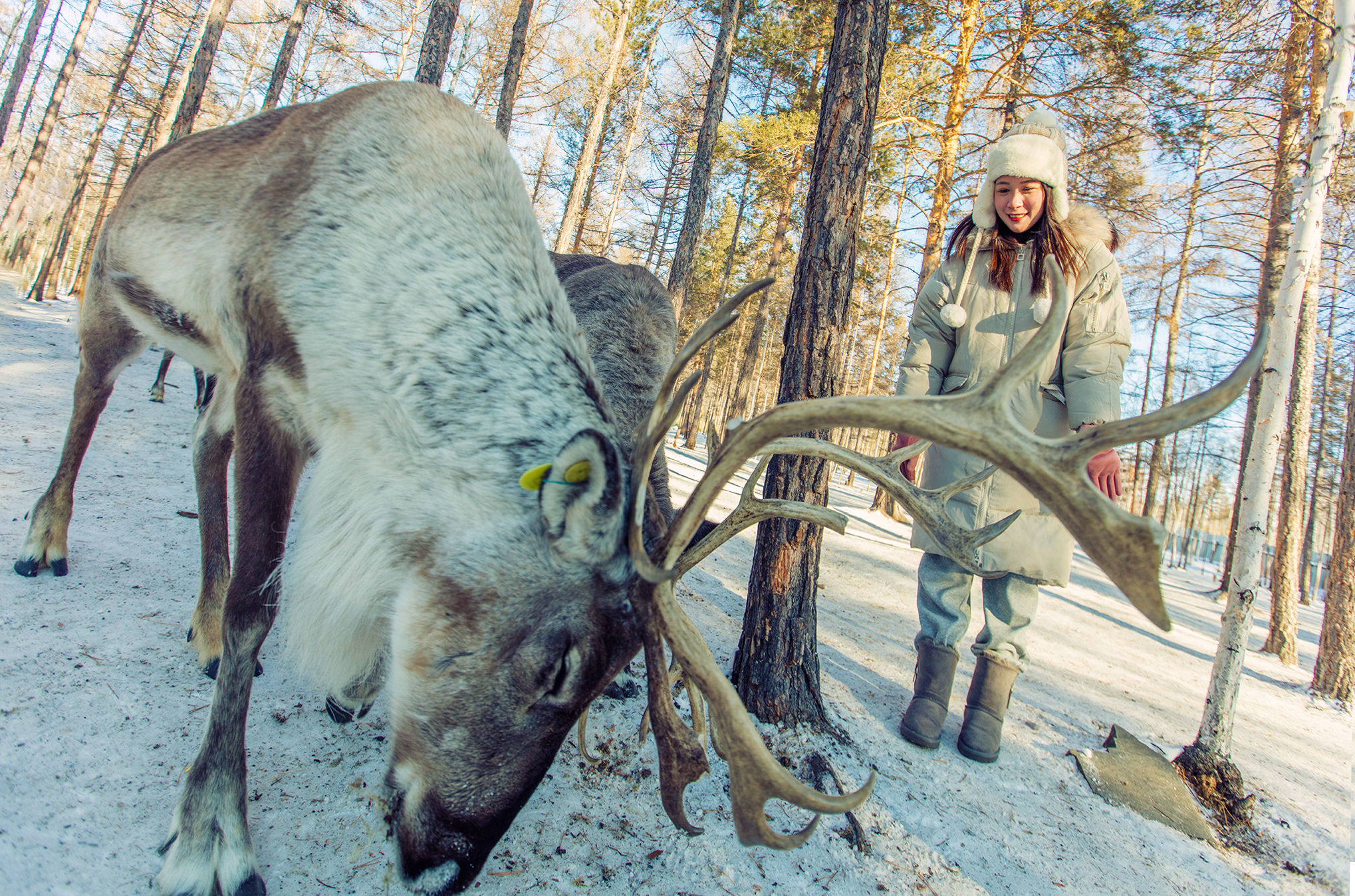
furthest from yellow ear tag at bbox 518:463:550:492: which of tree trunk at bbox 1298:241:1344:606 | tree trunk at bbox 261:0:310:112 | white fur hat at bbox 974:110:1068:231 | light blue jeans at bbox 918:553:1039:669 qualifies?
tree trunk at bbox 1298:241:1344:606

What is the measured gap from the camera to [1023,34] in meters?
9.17

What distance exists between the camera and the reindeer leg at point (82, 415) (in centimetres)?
300

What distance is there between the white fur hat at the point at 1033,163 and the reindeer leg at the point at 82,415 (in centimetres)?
423

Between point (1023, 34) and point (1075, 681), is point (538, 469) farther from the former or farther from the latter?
point (1023, 34)

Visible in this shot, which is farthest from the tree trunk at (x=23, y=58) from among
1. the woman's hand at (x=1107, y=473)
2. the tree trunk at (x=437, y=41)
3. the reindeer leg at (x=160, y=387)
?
the woman's hand at (x=1107, y=473)

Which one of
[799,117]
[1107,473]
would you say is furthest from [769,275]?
[1107,473]

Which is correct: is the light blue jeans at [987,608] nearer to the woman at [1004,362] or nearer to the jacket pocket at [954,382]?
the woman at [1004,362]

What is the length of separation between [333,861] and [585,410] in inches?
58.4

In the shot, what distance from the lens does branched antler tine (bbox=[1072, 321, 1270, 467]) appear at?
1.21 meters

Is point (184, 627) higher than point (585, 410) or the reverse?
the reverse

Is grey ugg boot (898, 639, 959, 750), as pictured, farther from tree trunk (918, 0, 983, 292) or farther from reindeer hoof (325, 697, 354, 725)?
tree trunk (918, 0, 983, 292)

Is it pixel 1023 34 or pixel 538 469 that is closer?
pixel 538 469

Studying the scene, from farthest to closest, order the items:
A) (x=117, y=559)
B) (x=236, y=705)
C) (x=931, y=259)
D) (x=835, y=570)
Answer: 1. (x=931, y=259)
2. (x=835, y=570)
3. (x=117, y=559)
4. (x=236, y=705)

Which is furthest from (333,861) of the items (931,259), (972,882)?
(931,259)
